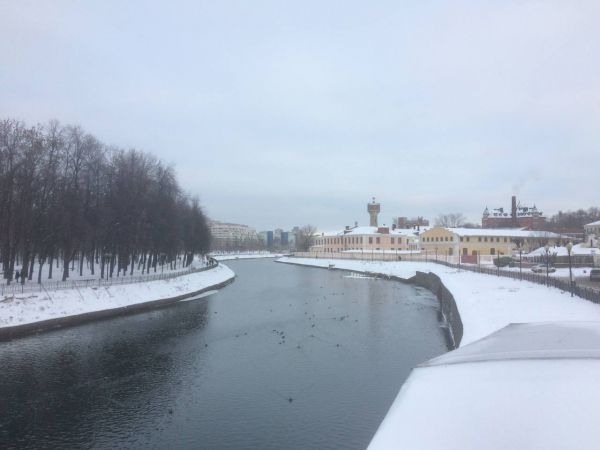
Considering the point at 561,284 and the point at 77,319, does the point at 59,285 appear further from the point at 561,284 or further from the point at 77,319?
the point at 561,284

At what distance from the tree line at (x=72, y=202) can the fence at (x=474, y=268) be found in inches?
1337

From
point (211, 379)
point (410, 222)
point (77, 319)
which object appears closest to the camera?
point (211, 379)

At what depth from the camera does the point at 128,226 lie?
4272cm

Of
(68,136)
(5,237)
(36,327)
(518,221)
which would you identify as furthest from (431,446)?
(518,221)

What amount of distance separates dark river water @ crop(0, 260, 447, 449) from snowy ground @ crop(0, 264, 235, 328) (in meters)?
2.28

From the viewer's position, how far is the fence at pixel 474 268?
25250 millimetres

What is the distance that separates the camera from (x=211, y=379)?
1877 cm

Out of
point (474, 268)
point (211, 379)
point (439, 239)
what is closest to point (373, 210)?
point (439, 239)

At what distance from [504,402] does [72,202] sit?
36.2 metres

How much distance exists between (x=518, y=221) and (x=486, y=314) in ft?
361

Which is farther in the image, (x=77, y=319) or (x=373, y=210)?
(x=373, y=210)

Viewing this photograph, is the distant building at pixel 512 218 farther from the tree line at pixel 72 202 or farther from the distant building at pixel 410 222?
the tree line at pixel 72 202

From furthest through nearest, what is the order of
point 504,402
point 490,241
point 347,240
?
point 347,240 < point 490,241 < point 504,402

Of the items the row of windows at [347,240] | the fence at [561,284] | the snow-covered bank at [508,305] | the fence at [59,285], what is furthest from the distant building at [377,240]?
the fence at [59,285]
